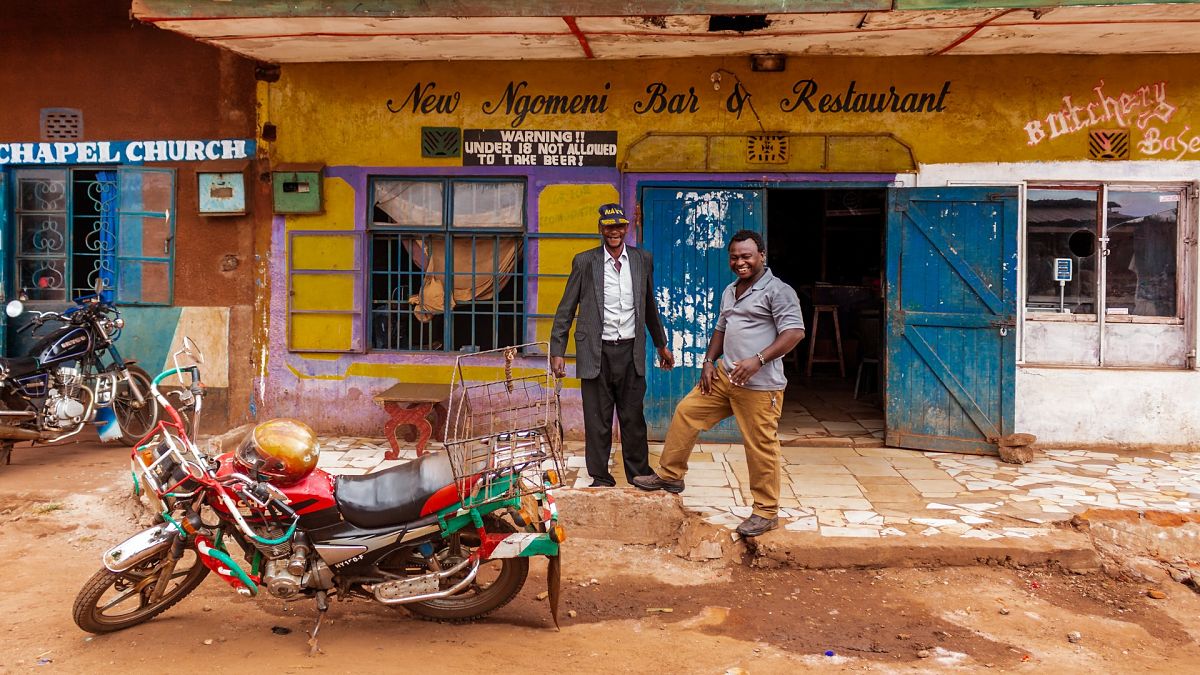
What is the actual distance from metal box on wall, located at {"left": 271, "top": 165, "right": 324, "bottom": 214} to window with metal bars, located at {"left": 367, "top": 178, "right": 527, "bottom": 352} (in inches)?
19.7

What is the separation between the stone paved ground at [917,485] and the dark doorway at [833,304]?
34.9 inches

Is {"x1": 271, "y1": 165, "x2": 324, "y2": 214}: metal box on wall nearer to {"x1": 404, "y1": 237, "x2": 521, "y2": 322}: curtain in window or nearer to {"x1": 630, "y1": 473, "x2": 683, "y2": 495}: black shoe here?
{"x1": 404, "y1": 237, "x2": 521, "y2": 322}: curtain in window

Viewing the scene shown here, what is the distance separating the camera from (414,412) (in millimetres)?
7336

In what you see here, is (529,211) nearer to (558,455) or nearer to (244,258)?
(244,258)

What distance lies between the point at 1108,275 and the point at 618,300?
4.79 meters

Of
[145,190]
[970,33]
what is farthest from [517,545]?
[145,190]

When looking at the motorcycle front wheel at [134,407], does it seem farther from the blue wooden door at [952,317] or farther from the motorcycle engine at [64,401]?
the blue wooden door at [952,317]

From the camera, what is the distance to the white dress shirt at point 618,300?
5.96 metres

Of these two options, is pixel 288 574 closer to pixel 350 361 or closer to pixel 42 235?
pixel 350 361

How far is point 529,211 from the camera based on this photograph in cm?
796

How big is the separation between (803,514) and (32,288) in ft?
24.2

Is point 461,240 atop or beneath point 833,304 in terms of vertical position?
atop

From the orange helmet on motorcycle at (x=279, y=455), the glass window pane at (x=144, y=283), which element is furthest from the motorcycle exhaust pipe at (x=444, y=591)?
the glass window pane at (x=144, y=283)

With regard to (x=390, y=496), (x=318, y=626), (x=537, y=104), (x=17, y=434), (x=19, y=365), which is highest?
(x=537, y=104)
